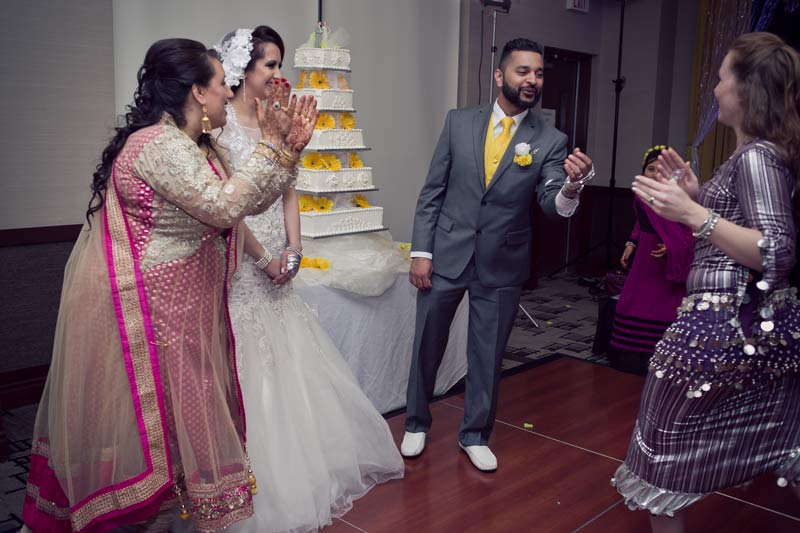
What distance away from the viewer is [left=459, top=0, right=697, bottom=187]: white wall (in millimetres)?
6770

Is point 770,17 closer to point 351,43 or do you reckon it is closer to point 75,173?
point 351,43

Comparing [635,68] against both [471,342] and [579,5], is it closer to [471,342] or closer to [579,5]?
[579,5]

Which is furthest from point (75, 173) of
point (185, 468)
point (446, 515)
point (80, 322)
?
point (446, 515)

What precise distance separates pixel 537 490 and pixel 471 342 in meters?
0.63

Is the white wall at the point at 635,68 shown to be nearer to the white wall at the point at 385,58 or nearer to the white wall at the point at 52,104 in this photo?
the white wall at the point at 385,58

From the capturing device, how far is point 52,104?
341cm

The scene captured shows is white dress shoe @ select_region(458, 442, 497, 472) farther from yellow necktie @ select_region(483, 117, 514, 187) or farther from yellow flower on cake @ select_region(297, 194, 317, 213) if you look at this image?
yellow flower on cake @ select_region(297, 194, 317, 213)

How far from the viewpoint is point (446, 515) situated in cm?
258

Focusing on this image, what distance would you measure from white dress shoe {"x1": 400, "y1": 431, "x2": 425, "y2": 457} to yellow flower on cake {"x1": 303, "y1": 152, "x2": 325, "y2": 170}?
1359mm

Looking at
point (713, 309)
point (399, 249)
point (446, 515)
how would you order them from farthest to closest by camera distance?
point (399, 249) → point (446, 515) → point (713, 309)

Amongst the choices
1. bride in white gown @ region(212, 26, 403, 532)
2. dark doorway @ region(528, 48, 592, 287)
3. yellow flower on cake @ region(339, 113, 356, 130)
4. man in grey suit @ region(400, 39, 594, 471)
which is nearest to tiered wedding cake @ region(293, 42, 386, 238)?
yellow flower on cake @ region(339, 113, 356, 130)

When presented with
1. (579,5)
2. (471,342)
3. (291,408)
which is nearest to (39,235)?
(291,408)

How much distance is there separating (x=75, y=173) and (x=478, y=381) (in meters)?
2.19

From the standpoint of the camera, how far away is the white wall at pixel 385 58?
375cm
